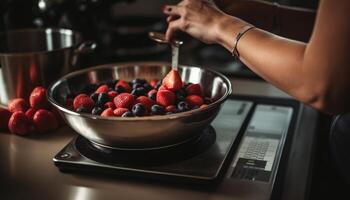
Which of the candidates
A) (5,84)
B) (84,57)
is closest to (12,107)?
(5,84)

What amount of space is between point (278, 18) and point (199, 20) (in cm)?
30

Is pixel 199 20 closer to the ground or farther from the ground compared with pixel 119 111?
farther from the ground

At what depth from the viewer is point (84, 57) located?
129cm

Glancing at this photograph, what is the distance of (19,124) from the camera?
0.98 metres

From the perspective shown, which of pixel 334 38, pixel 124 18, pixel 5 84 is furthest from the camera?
Answer: pixel 124 18

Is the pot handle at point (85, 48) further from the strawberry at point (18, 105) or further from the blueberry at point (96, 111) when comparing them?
the blueberry at point (96, 111)

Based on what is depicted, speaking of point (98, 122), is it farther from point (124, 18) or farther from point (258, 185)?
point (124, 18)

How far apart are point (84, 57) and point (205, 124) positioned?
1.78ft

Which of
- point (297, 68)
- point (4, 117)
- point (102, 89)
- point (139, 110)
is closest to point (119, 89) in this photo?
point (102, 89)

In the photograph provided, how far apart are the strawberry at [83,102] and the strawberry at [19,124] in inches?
5.8

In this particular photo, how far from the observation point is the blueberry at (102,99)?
90 cm

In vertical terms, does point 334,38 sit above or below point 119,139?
above

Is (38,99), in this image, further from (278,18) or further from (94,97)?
(278,18)

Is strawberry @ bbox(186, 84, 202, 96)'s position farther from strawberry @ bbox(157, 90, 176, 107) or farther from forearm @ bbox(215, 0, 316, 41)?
forearm @ bbox(215, 0, 316, 41)
